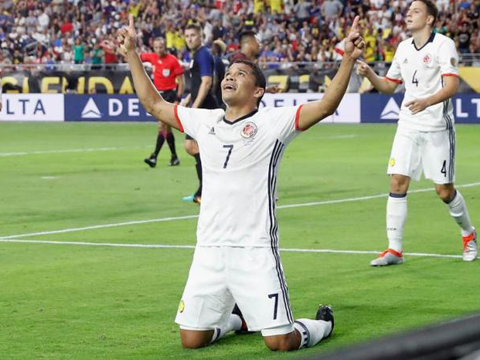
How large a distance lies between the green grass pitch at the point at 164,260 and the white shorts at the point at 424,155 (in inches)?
31.2

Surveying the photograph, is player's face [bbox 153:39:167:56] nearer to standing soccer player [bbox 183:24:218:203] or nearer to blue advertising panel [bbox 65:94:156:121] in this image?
standing soccer player [bbox 183:24:218:203]

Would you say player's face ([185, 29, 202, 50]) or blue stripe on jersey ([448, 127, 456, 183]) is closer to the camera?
blue stripe on jersey ([448, 127, 456, 183])

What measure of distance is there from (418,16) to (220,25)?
2975 centimetres

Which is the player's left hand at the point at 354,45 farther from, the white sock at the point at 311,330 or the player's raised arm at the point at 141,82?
the white sock at the point at 311,330

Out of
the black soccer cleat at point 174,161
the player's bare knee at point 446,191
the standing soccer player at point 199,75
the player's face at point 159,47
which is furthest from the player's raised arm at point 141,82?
the black soccer cleat at point 174,161

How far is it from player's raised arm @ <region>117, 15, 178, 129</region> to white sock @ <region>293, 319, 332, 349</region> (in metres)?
1.36

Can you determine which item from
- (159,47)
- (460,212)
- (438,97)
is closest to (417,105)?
(438,97)

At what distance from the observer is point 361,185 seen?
17547mm

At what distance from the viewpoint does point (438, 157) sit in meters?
9.99

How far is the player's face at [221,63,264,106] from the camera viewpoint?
250 inches

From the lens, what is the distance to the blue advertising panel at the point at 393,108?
3159 cm

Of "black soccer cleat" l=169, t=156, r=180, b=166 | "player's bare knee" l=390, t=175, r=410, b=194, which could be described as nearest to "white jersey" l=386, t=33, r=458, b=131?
"player's bare knee" l=390, t=175, r=410, b=194

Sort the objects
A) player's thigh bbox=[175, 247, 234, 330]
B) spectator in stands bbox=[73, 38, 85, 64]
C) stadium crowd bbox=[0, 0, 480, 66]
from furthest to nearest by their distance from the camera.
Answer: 1. spectator in stands bbox=[73, 38, 85, 64]
2. stadium crowd bbox=[0, 0, 480, 66]
3. player's thigh bbox=[175, 247, 234, 330]

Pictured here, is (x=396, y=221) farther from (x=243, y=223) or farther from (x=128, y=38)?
(x=128, y=38)
